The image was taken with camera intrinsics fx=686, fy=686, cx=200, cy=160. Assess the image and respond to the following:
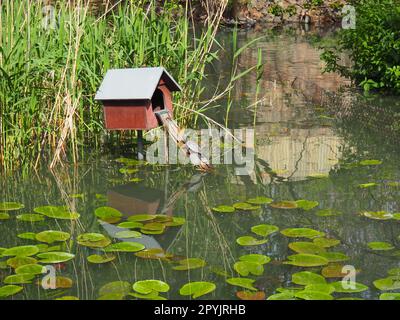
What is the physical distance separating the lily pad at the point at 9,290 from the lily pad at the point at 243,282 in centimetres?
83

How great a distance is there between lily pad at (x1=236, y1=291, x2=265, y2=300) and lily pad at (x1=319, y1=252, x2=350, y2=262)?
0.46 m

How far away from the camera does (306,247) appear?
309 centimetres

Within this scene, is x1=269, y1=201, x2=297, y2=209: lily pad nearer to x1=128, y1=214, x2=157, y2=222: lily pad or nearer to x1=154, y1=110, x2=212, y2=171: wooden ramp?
x1=128, y1=214, x2=157, y2=222: lily pad

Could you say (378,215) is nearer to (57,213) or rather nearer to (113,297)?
(113,297)

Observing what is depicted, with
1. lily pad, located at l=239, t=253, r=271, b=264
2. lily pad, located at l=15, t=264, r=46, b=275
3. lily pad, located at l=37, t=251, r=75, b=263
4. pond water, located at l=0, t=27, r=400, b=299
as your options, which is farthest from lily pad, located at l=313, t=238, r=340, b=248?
lily pad, located at l=15, t=264, r=46, b=275

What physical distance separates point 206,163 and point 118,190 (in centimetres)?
68

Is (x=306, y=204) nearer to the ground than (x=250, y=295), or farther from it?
farther from it

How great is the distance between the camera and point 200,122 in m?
5.79

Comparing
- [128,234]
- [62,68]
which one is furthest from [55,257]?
[62,68]

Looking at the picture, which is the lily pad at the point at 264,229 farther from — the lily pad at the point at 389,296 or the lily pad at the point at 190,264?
the lily pad at the point at 389,296

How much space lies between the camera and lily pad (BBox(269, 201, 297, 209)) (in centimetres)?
366

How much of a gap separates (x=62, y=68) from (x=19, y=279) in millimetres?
2058
